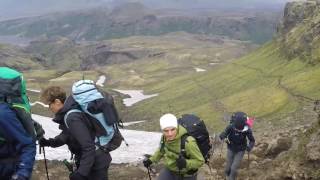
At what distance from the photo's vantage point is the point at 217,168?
108 ft

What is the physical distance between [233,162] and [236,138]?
4.33 ft

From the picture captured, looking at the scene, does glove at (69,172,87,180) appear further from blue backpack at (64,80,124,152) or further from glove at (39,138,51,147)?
glove at (39,138,51,147)

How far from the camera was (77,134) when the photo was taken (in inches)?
493

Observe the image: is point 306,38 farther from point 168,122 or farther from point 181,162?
point 168,122

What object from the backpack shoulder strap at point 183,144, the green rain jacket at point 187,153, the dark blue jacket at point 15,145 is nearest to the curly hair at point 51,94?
the dark blue jacket at point 15,145

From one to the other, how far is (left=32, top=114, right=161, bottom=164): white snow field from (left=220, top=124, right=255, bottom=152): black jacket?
2808 cm

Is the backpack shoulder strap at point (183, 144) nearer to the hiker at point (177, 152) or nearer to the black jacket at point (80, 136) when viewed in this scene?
→ the hiker at point (177, 152)

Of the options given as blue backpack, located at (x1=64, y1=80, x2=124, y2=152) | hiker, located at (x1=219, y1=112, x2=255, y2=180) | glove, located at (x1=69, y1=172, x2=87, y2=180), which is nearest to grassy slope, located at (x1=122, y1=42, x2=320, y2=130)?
hiker, located at (x1=219, y1=112, x2=255, y2=180)

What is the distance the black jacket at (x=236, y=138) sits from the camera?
2312 centimetres

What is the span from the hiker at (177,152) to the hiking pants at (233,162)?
906 centimetres

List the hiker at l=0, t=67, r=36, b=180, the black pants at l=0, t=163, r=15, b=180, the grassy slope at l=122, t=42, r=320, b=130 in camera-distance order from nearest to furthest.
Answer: the hiker at l=0, t=67, r=36, b=180, the black pants at l=0, t=163, r=15, b=180, the grassy slope at l=122, t=42, r=320, b=130

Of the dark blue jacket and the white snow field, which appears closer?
the dark blue jacket

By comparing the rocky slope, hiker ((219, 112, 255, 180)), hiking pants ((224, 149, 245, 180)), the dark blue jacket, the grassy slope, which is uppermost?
the dark blue jacket

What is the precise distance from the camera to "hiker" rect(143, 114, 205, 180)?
14000mm
